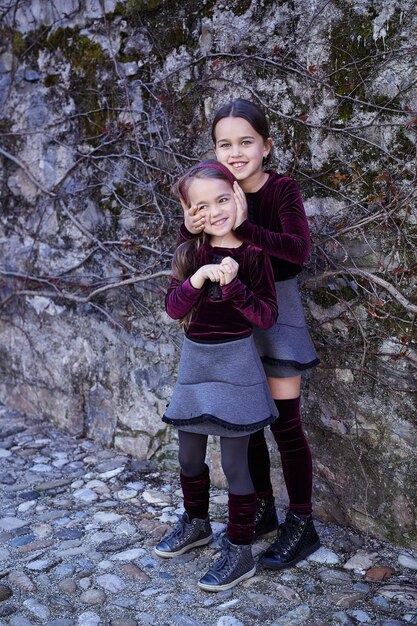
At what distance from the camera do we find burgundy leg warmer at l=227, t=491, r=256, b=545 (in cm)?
262

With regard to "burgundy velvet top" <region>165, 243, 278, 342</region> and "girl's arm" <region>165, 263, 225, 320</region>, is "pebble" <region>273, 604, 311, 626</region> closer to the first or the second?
"burgundy velvet top" <region>165, 243, 278, 342</region>

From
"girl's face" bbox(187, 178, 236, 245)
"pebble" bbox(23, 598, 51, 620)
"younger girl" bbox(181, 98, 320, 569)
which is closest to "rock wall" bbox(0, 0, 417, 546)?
"younger girl" bbox(181, 98, 320, 569)

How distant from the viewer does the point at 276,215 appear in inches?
104

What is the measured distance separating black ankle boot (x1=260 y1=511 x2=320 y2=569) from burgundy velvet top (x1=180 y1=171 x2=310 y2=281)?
95cm

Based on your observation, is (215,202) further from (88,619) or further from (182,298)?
(88,619)

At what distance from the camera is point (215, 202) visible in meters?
2.45

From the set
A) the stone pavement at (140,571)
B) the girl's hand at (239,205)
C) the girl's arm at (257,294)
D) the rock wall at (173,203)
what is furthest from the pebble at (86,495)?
the girl's hand at (239,205)

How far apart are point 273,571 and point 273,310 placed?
1.01 metres

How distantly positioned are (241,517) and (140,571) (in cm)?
47

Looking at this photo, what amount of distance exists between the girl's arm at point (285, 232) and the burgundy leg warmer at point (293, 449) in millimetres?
569

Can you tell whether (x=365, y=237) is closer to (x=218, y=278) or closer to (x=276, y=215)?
(x=276, y=215)

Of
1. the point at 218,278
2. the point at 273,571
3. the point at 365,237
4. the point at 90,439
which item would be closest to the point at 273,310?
the point at 218,278

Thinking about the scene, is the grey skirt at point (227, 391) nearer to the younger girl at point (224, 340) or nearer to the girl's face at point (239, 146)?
the younger girl at point (224, 340)

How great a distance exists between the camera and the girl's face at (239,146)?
2.58 m
